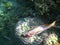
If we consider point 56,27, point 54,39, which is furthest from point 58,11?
point 54,39

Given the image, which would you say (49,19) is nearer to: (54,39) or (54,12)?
(54,12)

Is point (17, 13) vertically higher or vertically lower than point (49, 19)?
higher

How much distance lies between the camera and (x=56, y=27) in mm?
3734

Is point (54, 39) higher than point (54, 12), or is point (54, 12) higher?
point (54, 12)

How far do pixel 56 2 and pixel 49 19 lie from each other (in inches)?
14.0

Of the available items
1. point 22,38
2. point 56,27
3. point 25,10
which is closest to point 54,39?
point 56,27

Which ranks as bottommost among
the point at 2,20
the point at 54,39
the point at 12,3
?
the point at 54,39

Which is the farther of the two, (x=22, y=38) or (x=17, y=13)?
(x=17, y=13)

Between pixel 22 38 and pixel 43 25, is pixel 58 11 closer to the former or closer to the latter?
pixel 43 25

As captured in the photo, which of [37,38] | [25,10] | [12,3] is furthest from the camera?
[12,3]

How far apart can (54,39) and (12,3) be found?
1392mm

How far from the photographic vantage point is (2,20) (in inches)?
167

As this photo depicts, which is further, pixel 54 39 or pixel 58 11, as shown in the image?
pixel 58 11

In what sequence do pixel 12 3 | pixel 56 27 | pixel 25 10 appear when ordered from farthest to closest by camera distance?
pixel 12 3
pixel 25 10
pixel 56 27
